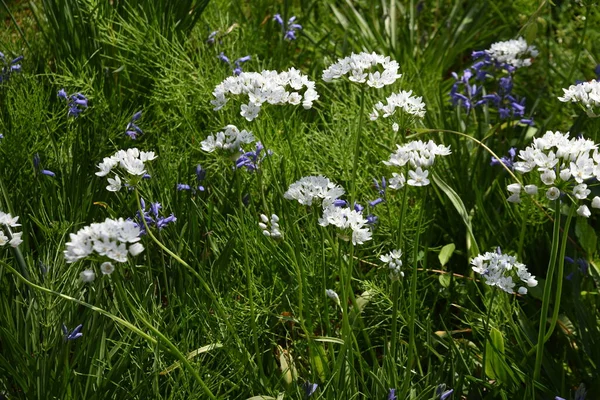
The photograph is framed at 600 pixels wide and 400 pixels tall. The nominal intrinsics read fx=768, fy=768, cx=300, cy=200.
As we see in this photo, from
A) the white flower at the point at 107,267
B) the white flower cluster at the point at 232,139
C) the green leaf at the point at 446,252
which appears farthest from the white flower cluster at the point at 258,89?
the green leaf at the point at 446,252

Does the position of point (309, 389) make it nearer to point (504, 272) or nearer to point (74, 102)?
point (504, 272)

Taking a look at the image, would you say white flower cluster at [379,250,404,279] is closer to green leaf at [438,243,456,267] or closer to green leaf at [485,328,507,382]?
green leaf at [485,328,507,382]

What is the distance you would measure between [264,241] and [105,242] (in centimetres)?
103

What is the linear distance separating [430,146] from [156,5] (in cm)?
200

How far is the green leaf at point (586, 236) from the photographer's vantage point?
8.04ft

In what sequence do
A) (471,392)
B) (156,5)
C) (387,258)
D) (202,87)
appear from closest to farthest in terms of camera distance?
(387,258)
(471,392)
(202,87)
(156,5)

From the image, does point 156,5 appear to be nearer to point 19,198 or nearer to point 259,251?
point 19,198

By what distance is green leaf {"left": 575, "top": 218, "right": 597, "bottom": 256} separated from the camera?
2.45 m

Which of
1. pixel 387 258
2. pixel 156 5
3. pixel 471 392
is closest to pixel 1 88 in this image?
pixel 156 5

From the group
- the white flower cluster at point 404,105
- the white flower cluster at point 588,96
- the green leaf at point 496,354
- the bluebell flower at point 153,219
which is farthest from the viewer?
the bluebell flower at point 153,219

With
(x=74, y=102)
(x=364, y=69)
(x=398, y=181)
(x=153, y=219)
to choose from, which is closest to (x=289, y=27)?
(x=74, y=102)

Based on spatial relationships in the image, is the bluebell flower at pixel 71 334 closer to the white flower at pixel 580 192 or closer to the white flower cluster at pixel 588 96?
the white flower at pixel 580 192

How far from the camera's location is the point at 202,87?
3105mm

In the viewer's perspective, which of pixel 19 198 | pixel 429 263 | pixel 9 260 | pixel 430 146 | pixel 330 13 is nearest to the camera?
pixel 430 146
